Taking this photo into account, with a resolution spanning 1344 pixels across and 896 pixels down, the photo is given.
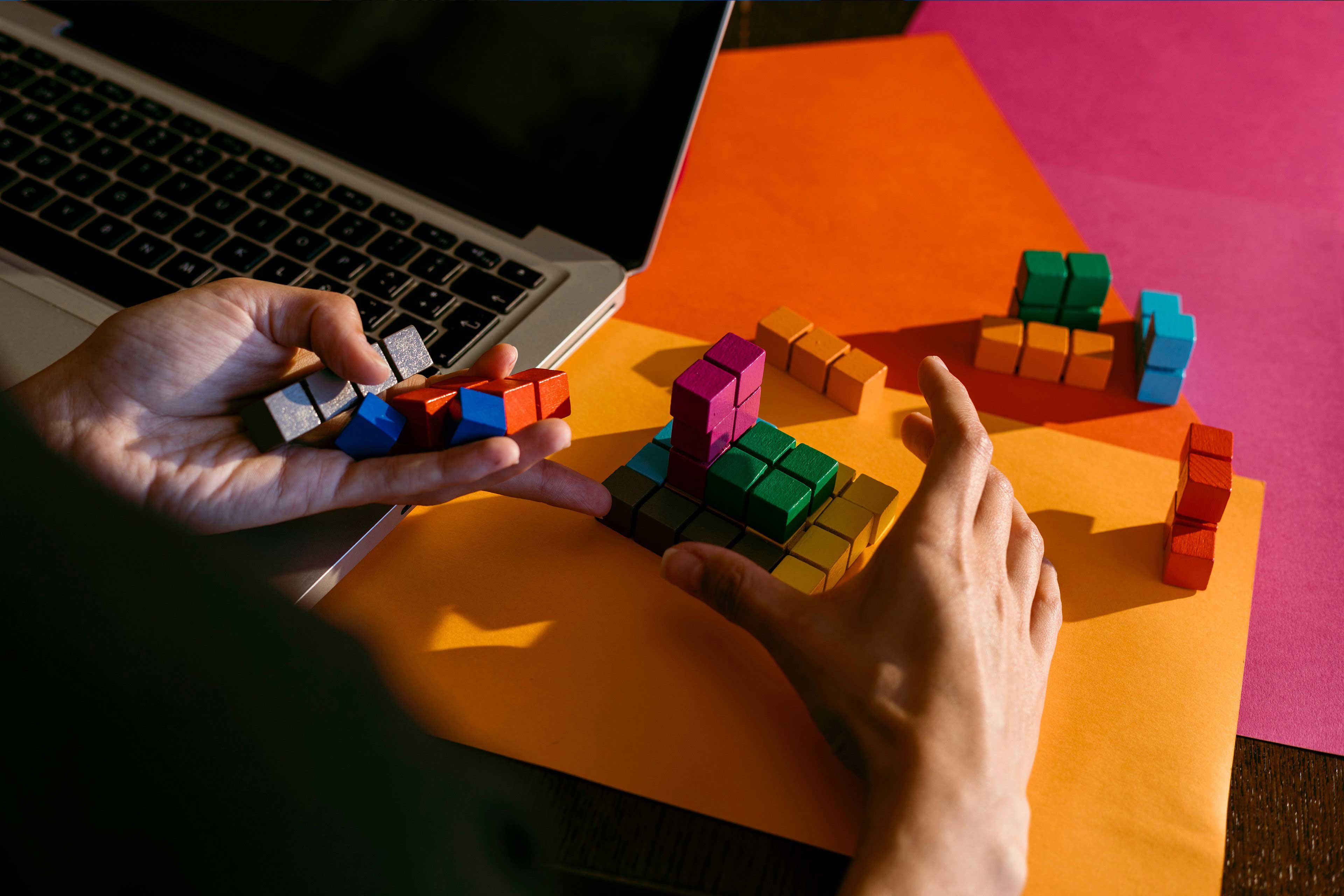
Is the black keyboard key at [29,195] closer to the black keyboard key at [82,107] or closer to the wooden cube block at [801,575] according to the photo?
the black keyboard key at [82,107]

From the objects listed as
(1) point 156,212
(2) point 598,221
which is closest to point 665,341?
(2) point 598,221

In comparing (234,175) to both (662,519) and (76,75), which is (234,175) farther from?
(662,519)

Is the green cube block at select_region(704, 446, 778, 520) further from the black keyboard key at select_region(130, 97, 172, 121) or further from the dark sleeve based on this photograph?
the black keyboard key at select_region(130, 97, 172, 121)

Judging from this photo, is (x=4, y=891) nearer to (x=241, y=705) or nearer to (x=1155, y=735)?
(x=241, y=705)

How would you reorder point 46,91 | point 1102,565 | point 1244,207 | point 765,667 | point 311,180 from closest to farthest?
point 765,667, point 1102,565, point 311,180, point 46,91, point 1244,207

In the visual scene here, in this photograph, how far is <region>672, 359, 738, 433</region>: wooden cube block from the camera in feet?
2.90

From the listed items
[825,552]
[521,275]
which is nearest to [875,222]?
[521,275]

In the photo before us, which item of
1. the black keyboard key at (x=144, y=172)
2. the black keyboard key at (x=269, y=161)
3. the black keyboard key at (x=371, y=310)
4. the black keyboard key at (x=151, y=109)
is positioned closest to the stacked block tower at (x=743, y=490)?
the black keyboard key at (x=371, y=310)

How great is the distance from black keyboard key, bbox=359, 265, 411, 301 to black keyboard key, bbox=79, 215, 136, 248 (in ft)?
1.04

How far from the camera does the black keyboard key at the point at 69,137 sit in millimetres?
1234

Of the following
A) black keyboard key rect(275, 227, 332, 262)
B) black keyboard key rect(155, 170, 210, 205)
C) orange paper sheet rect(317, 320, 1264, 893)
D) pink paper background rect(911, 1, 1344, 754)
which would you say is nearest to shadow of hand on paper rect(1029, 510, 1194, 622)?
orange paper sheet rect(317, 320, 1264, 893)

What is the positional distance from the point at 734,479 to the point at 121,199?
0.88 m

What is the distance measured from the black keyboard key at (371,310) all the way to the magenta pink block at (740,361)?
39 cm

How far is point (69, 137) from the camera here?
1.24 metres
